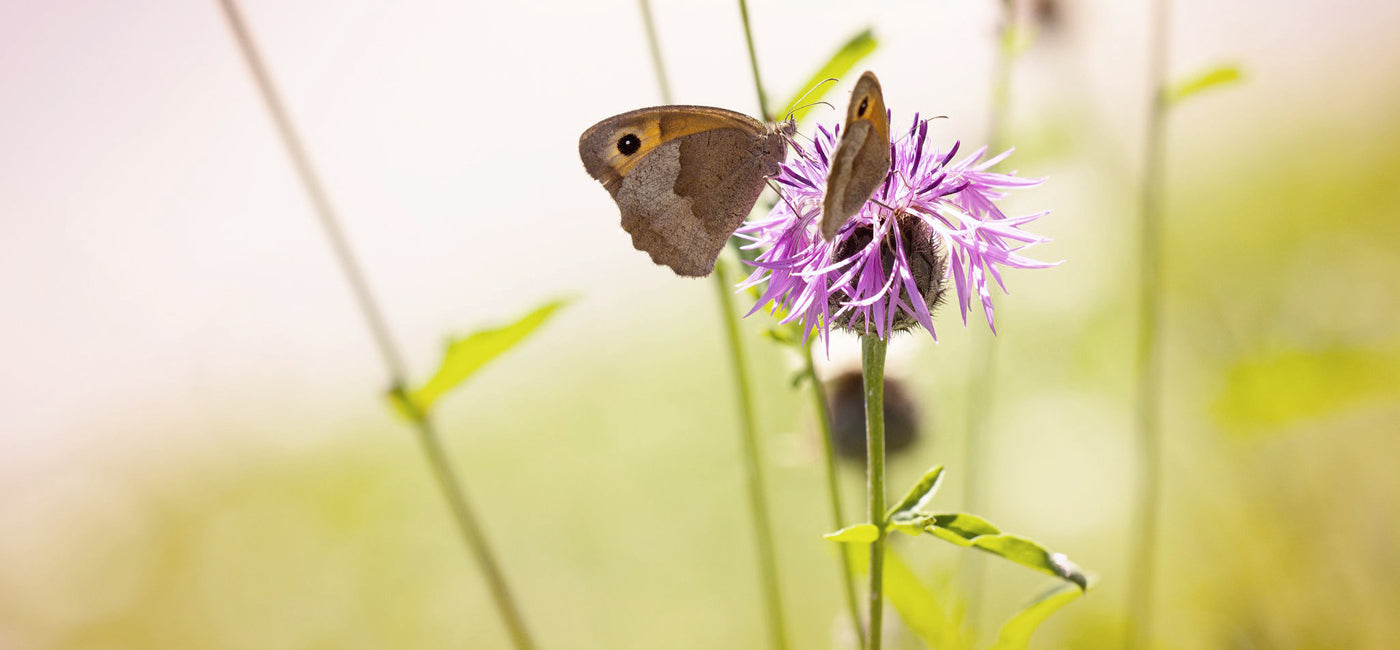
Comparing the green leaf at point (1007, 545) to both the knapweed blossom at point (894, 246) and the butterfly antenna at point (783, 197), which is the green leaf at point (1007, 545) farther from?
the butterfly antenna at point (783, 197)

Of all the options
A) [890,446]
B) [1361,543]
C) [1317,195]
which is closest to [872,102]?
[890,446]

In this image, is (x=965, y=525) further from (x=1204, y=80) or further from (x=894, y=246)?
(x=1204, y=80)

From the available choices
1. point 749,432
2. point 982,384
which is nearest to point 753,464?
point 749,432

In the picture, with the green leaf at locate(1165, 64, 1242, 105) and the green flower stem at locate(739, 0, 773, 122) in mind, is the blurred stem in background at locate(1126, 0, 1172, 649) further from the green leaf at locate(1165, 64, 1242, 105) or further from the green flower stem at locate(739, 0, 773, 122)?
the green flower stem at locate(739, 0, 773, 122)

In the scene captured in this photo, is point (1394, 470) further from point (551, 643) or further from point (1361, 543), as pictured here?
point (551, 643)

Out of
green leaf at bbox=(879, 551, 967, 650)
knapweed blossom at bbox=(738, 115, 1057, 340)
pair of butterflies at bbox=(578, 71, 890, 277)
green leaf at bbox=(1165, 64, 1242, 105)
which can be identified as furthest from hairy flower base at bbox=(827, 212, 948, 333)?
green leaf at bbox=(1165, 64, 1242, 105)

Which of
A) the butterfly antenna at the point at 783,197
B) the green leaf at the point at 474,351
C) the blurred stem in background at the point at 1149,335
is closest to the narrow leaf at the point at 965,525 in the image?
the butterfly antenna at the point at 783,197

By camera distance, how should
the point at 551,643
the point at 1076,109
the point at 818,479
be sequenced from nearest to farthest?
the point at 1076,109, the point at 551,643, the point at 818,479

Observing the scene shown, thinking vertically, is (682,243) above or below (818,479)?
above
